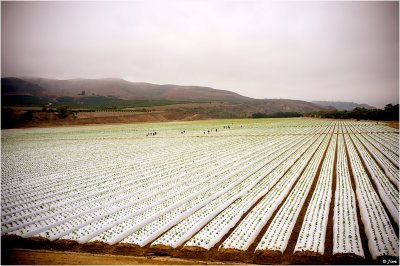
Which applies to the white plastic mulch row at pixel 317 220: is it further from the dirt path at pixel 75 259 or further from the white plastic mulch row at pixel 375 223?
the dirt path at pixel 75 259

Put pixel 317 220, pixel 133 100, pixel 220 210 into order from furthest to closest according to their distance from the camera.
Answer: pixel 133 100, pixel 220 210, pixel 317 220

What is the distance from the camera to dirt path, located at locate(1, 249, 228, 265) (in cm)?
475

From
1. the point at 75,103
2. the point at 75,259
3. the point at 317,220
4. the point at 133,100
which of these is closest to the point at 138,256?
the point at 75,259

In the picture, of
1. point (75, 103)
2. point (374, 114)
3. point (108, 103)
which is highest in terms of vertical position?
point (108, 103)

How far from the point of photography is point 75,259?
16.2 feet

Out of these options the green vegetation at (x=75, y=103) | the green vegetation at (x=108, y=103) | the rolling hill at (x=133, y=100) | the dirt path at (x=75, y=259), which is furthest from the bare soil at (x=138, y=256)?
the green vegetation at (x=108, y=103)

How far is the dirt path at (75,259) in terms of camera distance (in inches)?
187

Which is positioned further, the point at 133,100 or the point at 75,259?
the point at 133,100

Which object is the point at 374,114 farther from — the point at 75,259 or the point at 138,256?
the point at 75,259

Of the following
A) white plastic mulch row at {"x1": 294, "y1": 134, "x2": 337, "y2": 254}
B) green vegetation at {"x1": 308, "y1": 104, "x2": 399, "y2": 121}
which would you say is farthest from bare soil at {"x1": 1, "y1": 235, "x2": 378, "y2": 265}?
green vegetation at {"x1": 308, "y1": 104, "x2": 399, "y2": 121}

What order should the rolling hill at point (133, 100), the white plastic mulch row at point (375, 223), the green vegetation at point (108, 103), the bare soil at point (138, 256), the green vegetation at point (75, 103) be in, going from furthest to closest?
1. the green vegetation at point (108, 103)
2. the rolling hill at point (133, 100)
3. the green vegetation at point (75, 103)
4. the white plastic mulch row at point (375, 223)
5. the bare soil at point (138, 256)

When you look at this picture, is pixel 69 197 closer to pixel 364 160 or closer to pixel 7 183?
pixel 7 183

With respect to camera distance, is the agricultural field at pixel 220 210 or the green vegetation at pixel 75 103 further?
the green vegetation at pixel 75 103

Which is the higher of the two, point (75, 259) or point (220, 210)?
point (220, 210)
